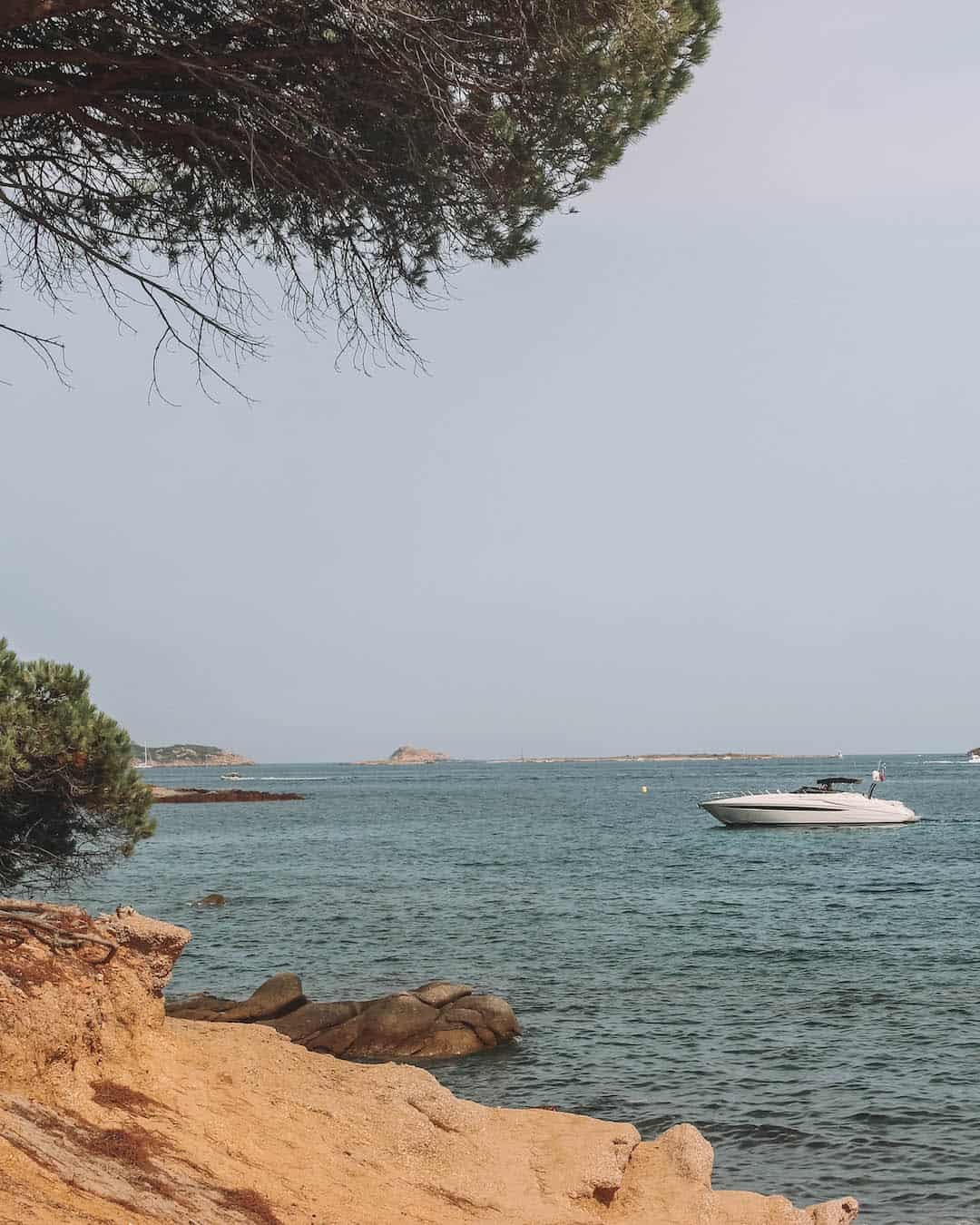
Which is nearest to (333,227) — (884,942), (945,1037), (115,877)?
(945,1037)

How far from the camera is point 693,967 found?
23188mm

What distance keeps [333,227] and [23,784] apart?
278 inches

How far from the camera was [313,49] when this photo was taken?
8.12 meters

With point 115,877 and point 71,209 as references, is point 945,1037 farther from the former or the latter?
point 115,877

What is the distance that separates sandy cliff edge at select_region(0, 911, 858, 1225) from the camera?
20.6 feet

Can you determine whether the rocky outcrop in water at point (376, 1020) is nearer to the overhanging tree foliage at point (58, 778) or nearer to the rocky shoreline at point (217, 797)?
the overhanging tree foliage at point (58, 778)

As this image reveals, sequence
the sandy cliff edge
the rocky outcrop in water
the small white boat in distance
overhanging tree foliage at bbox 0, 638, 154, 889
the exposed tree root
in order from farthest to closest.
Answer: the small white boat in distance → the rocky outcrop in water → overhanging tree foliage at bbox 0, 638, 154, 889 → the exposed tree root → the sandy cliff edge

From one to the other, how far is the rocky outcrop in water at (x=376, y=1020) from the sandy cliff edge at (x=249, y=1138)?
6.61 meters

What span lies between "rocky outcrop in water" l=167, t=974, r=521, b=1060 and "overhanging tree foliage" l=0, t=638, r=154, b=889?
506 cm

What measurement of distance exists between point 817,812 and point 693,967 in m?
41.4

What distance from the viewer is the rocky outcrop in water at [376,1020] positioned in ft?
54.5

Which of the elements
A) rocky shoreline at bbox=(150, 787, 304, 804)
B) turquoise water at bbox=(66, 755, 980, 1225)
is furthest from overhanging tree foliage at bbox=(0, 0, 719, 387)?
rocky shoreline at bbox=(150, 787, 304, 804)

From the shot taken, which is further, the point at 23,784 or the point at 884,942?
the point at 884,942

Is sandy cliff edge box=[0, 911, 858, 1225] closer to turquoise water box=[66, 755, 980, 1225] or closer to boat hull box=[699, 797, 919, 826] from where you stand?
turquoise water box=[66, 755, 980, 1225]
